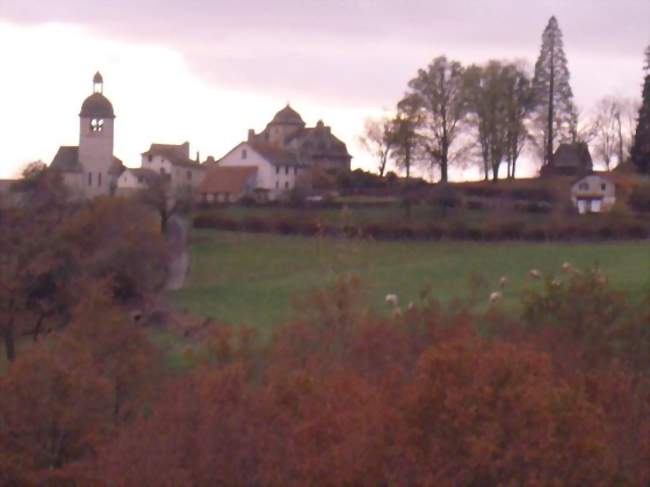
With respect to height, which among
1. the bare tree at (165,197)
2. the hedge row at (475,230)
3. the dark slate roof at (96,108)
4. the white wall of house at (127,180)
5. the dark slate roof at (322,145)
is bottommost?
the hedge row at (475,230)

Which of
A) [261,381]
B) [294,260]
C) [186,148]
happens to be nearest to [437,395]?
[261,381]

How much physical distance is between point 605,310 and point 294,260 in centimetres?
3076

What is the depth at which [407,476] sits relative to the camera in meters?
18.6

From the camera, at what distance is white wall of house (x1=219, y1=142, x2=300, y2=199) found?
9056 cm

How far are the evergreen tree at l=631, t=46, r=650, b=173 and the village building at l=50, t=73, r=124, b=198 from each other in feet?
109

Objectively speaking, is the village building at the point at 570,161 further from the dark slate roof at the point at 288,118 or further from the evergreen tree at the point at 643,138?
the dark slate roof at the point at 288,118

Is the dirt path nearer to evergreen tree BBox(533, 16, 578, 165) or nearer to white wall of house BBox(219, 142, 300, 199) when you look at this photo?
white wall of house BBox(219, 142, 300, 199)

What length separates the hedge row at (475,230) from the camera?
6212cm

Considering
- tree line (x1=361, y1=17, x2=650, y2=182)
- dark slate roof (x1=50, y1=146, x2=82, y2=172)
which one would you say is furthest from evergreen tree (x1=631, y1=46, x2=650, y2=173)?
dark slate roof (x1=50, y1=146, x2=82, y2=172)

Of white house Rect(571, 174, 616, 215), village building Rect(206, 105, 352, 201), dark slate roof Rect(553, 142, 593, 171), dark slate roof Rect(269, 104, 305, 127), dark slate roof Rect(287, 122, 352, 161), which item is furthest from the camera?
dark slate roof Rect(269, 104, 305, 127)

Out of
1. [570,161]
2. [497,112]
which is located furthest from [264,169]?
[570,161]

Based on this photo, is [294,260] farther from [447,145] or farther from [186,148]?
[186,148]

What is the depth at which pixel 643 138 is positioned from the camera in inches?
3268

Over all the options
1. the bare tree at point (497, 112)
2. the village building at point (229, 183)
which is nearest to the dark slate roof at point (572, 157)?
the bare tree at point (497, 112)
